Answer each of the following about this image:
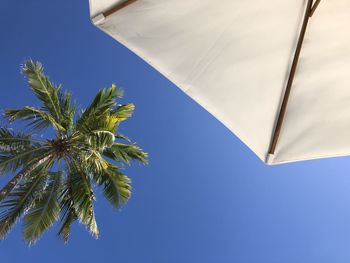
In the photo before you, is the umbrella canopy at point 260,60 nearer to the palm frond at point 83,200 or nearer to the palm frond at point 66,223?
the palm frond at point 83,200

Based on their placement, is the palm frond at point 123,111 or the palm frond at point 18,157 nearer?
the palm frond at point 18,157

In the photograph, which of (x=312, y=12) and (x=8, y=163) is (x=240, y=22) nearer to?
(x=312, y=12)

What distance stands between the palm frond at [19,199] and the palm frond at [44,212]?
0.18 metres

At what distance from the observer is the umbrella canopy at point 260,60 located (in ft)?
13.0

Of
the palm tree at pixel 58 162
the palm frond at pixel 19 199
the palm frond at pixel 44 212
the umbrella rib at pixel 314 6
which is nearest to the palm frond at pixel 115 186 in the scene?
the palm tree at pixel 58 162

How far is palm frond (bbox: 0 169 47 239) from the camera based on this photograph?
10.1 metres

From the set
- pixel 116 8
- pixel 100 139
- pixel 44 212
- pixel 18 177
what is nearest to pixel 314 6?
pixel 116 8

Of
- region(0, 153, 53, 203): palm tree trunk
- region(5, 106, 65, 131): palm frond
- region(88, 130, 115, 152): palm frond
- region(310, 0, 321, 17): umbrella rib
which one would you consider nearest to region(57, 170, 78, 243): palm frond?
region(0, 153, 53, 203): palm tree trunk

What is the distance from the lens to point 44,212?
416 inches

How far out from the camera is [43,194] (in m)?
11.0

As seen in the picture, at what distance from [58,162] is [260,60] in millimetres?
8454

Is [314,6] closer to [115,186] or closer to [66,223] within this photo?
[115,186]

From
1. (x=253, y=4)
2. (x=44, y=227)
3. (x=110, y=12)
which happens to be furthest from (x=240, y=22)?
(x=44, y=227)

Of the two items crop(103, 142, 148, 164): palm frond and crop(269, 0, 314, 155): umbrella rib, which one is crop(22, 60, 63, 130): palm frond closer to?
crop(103, 142, 148, 164): palm frond
